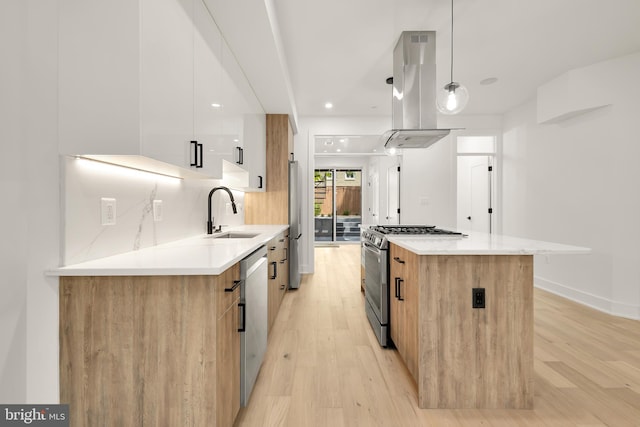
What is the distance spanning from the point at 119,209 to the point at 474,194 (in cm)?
591

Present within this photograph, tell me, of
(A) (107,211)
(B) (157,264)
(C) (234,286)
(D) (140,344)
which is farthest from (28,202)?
(C) (234,286)

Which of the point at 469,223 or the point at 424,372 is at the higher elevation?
the point at 469,223

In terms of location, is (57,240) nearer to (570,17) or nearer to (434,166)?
(570,17)

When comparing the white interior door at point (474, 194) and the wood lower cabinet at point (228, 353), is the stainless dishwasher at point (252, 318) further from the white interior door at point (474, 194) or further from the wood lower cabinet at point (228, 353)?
the white interior door at point (474, 194)

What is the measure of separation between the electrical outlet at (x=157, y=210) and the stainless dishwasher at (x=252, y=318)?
2.10ft

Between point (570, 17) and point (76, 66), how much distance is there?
3619mm

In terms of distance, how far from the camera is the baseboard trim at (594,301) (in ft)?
10.0

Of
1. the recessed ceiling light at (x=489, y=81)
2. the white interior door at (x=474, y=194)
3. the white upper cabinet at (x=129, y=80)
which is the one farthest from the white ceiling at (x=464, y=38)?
the white interior door at (x=474, y=194)

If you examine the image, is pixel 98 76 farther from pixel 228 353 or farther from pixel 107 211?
pixel 228 353

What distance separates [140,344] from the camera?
115cm

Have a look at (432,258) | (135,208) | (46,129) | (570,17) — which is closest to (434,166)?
(570,17)

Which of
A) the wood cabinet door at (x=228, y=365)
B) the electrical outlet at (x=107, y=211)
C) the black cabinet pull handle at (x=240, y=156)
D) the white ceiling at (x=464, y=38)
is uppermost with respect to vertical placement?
the white ceiling at (x=464, y=38)

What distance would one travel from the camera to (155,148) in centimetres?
129

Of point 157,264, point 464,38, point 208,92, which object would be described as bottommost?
point 157,264
